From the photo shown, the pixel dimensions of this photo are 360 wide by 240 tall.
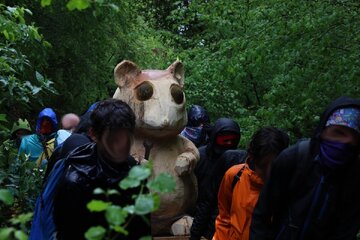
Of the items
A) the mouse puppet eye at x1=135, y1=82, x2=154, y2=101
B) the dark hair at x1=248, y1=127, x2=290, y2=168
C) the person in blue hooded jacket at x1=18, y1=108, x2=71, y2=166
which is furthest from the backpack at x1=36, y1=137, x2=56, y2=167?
the dark hair at x1=248, y1=127, x2=290, y2=168

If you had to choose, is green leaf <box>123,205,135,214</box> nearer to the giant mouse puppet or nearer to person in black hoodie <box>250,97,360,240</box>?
person in black hoodie <box>250,97,360,240</box>

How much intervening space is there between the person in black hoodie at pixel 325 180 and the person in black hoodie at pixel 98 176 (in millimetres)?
766

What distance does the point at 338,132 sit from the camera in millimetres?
3334

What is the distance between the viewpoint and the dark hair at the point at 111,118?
3223mm

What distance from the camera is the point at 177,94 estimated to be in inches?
283

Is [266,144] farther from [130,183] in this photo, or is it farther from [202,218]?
[130,183]

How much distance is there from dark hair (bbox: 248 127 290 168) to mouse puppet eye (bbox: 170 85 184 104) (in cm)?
299

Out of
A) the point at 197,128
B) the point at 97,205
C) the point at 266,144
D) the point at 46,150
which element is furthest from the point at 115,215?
the point at 197,128

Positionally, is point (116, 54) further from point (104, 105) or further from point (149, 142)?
point (104, 105)

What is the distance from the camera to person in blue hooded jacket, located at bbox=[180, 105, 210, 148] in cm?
914

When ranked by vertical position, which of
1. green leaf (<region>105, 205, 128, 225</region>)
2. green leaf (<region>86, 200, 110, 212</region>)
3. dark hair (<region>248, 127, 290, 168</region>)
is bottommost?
dark hair (<region>248, 127, 290, 168</region>)

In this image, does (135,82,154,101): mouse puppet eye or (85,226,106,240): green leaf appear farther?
(135,82,154,101): mouse puppet eye

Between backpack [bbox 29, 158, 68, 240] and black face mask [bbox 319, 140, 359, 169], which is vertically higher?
black face mask [bbox 319, 140, 359, 169]

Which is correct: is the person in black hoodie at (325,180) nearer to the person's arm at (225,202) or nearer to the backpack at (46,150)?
the person's arm at (225,202)
